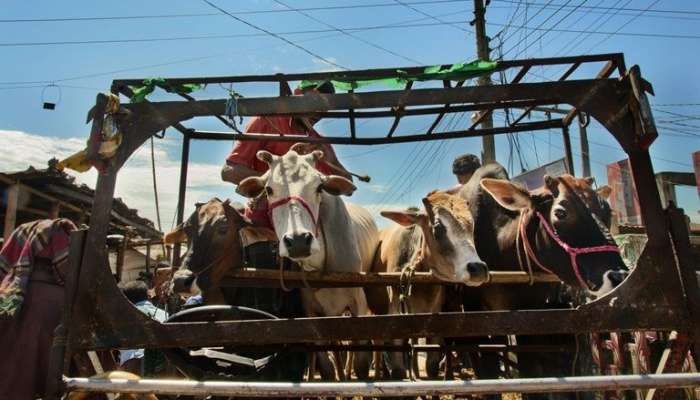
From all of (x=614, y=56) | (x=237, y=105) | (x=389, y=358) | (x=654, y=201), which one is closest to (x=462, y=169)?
(x=389, y=358)

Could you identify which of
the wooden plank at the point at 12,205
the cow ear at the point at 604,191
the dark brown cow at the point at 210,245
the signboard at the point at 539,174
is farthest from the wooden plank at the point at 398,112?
the wooden plank at the point at 12,205

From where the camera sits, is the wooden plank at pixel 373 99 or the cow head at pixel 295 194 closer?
→ the wooden plank at pixel 373 99

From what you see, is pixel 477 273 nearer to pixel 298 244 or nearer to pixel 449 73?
pixel 298 244

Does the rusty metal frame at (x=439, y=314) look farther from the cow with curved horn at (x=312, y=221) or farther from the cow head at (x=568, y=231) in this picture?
the cow with curved horn at (x=312, y=221)

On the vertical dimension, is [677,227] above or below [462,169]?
below

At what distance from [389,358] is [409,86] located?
3029 millimetres

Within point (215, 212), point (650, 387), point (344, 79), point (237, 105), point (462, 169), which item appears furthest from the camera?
point (462, 169)

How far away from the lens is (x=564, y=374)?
3805mm

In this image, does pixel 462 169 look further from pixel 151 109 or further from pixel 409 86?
pixel 151 109

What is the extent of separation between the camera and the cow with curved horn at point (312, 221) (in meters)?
3.00

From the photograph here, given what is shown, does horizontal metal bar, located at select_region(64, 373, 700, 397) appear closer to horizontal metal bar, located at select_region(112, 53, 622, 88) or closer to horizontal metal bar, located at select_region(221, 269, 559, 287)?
horizontal metal bar, located at select_region(221, 269, 559, 287)

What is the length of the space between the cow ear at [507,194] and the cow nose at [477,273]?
834 mm

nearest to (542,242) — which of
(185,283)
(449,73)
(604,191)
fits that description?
(604,191)

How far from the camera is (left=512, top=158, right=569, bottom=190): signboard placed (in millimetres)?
5414
